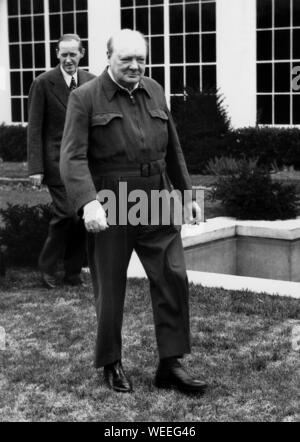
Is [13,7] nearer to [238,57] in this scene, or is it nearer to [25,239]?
[238,57]

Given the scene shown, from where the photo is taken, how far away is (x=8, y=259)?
27.5ft

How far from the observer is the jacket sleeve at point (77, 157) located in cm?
487

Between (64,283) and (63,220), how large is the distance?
0.50 meters

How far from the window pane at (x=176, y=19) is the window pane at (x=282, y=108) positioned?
2388mm

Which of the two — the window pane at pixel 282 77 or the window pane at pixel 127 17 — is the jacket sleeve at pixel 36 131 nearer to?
the window pane at pixel 282 77

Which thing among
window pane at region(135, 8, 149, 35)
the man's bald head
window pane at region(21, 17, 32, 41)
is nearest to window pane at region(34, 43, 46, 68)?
window pane at region(21, 17, 32, 41)

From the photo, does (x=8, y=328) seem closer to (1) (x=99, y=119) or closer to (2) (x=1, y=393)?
(2) (x=1, y=393)

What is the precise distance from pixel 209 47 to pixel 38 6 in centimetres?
403

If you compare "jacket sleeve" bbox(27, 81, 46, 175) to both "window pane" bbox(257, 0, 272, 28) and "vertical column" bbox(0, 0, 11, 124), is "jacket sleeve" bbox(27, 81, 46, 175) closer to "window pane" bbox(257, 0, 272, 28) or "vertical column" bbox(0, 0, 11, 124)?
"window pane" bbox(257, 0, 272, 28)

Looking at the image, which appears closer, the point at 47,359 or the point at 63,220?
the point at 47,359

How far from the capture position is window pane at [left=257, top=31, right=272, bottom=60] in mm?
16406

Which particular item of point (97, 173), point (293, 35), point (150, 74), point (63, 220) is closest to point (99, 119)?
point (97, 173)

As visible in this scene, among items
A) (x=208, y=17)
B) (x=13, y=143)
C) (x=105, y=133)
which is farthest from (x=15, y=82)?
(x=105, y=133)

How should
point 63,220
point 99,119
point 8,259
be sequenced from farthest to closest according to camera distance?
1. point 8,259
2. point 63,220
3. point 99,119
